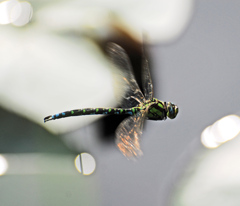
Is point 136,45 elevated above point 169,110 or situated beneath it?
elevated above

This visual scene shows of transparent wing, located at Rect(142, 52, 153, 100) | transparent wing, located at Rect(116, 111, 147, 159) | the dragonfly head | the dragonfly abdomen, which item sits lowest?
transparent wing, located at Rect(116, 111, 147, 159)

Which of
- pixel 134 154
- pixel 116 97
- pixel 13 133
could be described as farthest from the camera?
pixel 13 133

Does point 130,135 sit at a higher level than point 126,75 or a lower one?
lower

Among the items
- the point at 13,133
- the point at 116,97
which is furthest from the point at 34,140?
the point at 116,97

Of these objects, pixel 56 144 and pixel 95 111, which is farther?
pixel 56 144

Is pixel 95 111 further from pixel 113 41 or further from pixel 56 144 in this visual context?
pixel 56 144
